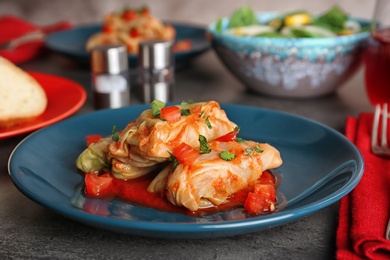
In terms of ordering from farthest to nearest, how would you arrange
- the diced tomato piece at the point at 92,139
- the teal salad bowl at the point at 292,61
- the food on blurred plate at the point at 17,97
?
the teal salad bowl at the point at 292,61
the food on blurred plate at the point at 17,97
the diced tomato piece at the point at 92,139

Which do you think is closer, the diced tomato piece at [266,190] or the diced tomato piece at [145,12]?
the diced tomato piece at [266,190]

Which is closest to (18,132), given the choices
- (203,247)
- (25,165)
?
(25,165)

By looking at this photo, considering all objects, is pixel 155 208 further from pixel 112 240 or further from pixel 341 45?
pixel 341 45

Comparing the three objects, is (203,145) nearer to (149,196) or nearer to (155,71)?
(149,196)

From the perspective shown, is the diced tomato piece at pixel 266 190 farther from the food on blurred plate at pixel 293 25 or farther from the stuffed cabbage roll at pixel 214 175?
the food on blurred plate at pixel 293 25

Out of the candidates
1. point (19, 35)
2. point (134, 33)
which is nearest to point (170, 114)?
point (134, 33)

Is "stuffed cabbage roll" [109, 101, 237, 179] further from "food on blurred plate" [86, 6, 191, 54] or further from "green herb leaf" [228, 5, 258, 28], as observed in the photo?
"food on blurred plate" [86, 6, 191, 54]

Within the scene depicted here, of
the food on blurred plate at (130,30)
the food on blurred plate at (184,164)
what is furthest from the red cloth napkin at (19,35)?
the food on blurred plate at (184,164)
